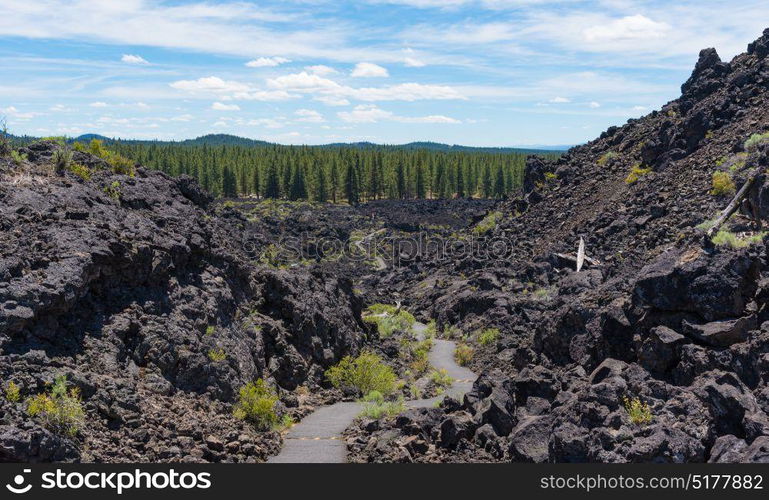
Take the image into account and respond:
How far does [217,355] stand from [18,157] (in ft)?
30.0

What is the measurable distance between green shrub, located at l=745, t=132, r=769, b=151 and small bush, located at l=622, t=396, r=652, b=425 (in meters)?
26.8

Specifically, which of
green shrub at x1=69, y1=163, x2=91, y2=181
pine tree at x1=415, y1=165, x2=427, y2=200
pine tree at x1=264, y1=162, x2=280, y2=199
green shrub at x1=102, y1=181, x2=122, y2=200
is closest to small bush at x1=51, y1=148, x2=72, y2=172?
green shrub at x1=69, y1=163, x2=91, y2=181

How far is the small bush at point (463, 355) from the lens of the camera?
32938mm

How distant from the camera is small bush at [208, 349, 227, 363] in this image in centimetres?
1935

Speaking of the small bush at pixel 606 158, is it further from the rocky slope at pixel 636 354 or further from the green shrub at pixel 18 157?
the green shrub at pixel 18 157

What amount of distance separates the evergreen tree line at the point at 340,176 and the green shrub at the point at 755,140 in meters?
81.6

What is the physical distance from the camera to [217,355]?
19.5 m

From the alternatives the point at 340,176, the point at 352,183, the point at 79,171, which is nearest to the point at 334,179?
the point at 340,176

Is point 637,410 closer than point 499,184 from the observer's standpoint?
Yes

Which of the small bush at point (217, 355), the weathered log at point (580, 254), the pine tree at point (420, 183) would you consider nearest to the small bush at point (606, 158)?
the weathered log at point (580, 254)

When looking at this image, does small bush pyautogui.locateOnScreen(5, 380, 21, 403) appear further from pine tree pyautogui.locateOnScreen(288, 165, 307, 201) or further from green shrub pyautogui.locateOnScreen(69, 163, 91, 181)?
pine tree pyautogui.locateOnScreen(288, 165, 307, 201)

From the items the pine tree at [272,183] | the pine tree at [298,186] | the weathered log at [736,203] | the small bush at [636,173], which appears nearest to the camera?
the weathered log at [736,203]

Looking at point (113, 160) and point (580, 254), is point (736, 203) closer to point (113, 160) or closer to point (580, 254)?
point (580, 254)

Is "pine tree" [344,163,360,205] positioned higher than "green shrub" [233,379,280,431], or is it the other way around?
"pine tree" [344,163,360,205]
